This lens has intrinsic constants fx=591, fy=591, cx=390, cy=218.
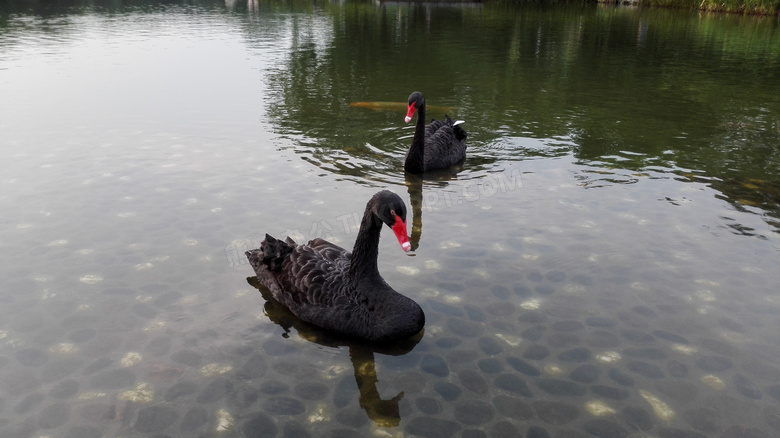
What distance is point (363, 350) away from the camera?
5.11 metres

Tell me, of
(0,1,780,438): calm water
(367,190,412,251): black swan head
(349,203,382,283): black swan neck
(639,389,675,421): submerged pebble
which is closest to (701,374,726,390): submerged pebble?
(0,1,780,438): calm water

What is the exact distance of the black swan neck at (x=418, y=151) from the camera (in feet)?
30.6

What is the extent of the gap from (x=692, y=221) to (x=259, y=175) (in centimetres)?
625

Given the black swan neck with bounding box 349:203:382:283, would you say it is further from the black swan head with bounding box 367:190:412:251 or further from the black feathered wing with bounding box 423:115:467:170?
the black feathered wing with bounding box 423:115:467:170

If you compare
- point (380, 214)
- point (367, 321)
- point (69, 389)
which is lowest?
point (69, 389)

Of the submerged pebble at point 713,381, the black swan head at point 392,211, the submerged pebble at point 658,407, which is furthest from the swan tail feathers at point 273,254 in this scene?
the submerged pebble at point 713,381

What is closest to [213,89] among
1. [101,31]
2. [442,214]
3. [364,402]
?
[442,214]

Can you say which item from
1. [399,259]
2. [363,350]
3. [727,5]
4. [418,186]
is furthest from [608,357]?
[727,5]

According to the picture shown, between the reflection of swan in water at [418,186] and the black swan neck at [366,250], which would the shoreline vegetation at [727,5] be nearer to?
the reflection of swan in water at [418,186]

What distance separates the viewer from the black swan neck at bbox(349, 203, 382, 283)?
510 cm

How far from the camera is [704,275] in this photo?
629 cm

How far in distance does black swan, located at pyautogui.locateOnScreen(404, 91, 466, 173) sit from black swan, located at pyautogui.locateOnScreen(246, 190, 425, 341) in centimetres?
407

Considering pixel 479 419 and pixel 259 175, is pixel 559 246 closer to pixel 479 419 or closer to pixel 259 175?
pixel 479 419

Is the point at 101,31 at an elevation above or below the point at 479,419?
above
